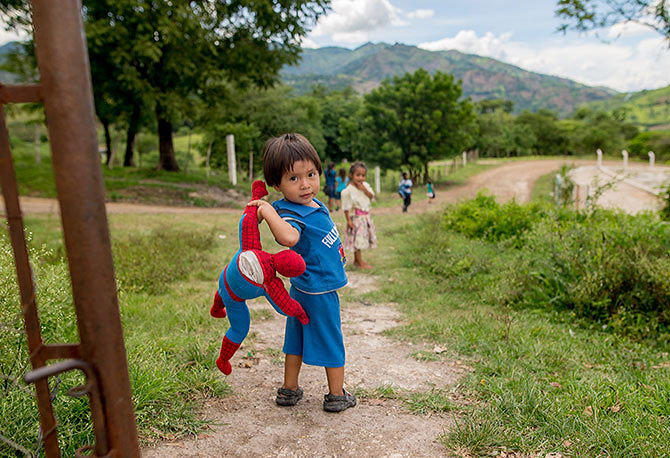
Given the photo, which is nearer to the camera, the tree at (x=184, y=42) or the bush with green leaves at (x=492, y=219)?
the bush with green leaves at (x=492, y=219)

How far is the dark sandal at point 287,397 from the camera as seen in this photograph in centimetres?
306

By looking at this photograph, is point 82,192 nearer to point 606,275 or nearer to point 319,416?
point 319,416

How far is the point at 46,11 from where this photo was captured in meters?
1.16

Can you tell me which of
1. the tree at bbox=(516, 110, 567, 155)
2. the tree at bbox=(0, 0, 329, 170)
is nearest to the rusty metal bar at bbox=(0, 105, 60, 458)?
the tree at bbox=(0, 0, 329, 170)

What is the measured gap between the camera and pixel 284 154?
262cm

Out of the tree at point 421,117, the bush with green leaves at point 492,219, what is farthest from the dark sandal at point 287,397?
the tree at point 421,117

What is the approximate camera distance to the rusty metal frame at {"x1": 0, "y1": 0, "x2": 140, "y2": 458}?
118 centimetres

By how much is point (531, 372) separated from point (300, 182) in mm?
2210

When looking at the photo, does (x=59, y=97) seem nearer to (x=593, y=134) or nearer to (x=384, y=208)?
(x=384, y=208)

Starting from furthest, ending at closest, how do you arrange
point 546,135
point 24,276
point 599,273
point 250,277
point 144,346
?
point 546,135
point 599,273
point 144,346
point 250,277
point 24,276

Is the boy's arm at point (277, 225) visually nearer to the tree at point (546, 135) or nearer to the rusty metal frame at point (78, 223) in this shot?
the rusty metal frame at point (78, 223)

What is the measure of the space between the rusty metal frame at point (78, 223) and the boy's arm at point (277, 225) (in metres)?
1.17

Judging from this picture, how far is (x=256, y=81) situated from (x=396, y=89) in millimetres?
10260

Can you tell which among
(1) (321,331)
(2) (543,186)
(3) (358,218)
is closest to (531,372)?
(1) (321,331)
